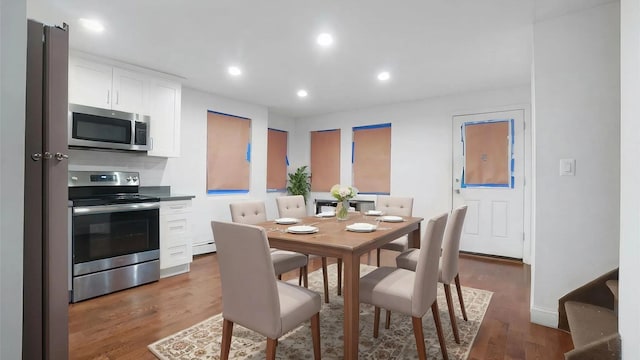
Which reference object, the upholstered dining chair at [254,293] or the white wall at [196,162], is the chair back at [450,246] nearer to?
the upholstered dining chair at [254,293]

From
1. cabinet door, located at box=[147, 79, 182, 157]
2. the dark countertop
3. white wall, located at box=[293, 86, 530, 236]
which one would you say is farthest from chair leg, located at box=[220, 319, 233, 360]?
white wall, located at box=[293, 86, 530, 236]

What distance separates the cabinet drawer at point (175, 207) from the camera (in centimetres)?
335

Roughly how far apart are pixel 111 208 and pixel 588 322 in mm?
3806

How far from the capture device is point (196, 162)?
4.26 metres

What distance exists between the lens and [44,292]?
1.37 metres

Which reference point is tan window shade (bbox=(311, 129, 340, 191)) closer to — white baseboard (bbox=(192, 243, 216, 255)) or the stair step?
white baseboard (bbox=(192, 243, 216, 255))

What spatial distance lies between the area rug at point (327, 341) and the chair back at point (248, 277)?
1.75 feet

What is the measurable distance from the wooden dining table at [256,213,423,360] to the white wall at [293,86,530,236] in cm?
244

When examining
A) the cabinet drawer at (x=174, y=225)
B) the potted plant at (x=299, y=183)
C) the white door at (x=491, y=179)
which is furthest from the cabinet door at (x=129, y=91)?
the white door at (x=491, y=179)

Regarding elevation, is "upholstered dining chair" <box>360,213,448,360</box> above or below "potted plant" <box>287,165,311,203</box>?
below

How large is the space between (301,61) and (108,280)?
2.88 meters
